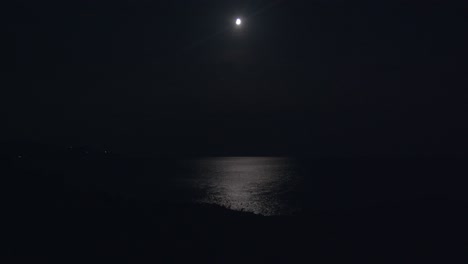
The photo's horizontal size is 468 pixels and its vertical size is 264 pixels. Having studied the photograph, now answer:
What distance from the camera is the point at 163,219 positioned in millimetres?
21734

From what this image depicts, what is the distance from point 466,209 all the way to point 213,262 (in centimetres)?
1986

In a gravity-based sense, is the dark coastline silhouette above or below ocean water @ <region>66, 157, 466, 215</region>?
above

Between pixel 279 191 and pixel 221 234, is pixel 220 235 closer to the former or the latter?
pixel 221 234

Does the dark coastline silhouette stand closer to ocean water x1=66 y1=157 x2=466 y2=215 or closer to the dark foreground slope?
the dark foreground slope

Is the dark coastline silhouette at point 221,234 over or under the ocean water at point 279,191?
over

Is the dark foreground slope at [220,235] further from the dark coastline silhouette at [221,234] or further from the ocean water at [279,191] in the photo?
the ocean water at [279,191]

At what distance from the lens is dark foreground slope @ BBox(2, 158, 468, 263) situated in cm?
1520

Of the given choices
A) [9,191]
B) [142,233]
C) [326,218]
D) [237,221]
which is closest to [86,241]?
[142,233]

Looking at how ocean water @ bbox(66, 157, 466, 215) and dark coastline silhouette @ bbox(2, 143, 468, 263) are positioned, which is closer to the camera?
dark coastline silhouette @ bbox(2, 143, 468, 263)

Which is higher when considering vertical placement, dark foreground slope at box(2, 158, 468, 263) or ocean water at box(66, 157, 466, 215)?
dark foreground slope at box(2, 158, 468, 263)

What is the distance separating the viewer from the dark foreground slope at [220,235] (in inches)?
598

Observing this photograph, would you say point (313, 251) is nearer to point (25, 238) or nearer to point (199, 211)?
point (199, 211)

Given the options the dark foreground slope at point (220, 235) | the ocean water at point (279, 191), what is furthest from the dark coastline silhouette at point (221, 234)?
the ocean water at point (279, 191)

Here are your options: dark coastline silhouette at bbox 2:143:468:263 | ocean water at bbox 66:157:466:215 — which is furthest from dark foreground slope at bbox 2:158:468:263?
ocean water at bbox 66:157:466:215
